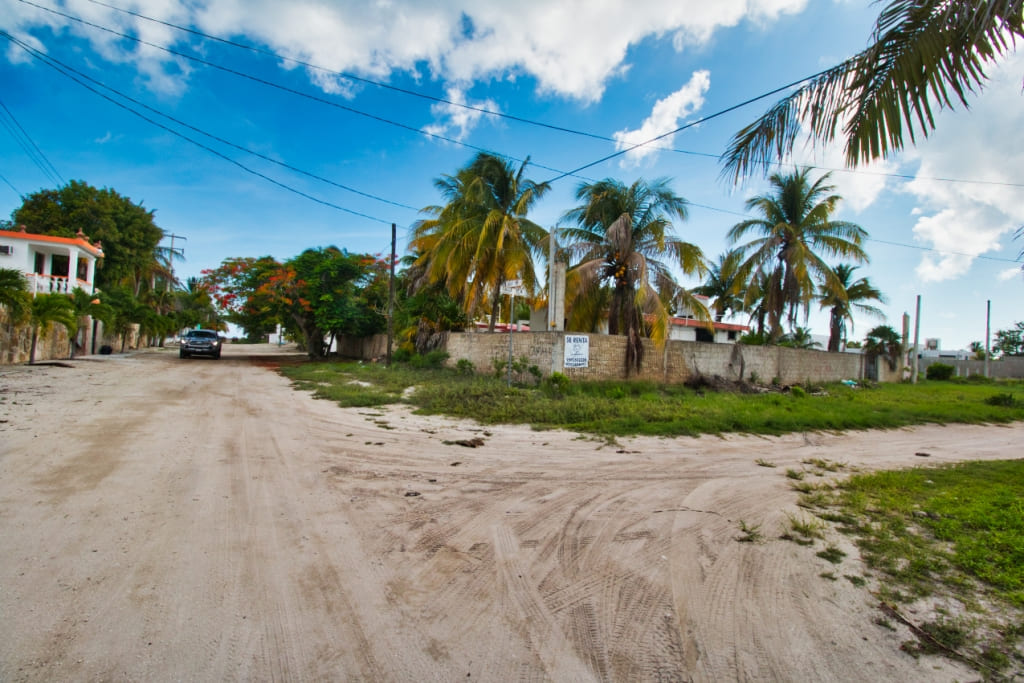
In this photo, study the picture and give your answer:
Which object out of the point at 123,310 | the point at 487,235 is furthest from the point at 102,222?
the point at 487,235

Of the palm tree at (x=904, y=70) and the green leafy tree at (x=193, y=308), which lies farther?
the green leafy tree at (x=193, y=308)

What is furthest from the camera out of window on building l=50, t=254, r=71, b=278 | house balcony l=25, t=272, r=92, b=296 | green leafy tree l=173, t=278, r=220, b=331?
green leafy tree l=173, t=278, r=220, b=331

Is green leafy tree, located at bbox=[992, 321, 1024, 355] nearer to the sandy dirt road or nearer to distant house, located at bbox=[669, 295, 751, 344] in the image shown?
distant house, located at bbox=[669, 295, 751, 344]

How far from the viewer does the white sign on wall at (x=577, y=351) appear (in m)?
13.7

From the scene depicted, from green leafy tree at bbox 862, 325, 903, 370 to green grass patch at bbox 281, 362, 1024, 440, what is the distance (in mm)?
10895

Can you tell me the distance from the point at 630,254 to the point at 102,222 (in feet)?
107

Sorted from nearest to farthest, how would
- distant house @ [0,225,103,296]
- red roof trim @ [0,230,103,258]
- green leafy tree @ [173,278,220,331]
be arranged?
distant house @ [0,225,103,296], red roof trim @ [0,230,103,258], green leafy tree @ [173,278,220,331]

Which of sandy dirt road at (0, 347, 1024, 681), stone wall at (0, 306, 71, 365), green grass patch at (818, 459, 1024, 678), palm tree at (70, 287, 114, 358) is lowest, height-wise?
sandy dirt road at (0, 347, 1024, 681)

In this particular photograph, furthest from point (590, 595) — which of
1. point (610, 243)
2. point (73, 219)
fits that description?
point (73, 219)

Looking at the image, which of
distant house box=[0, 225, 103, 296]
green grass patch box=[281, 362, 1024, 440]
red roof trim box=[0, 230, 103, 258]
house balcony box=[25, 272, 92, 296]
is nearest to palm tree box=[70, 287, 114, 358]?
house balcony box=[25, 272, 92, 296]

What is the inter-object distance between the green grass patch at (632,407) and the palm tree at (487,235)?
14.7ft

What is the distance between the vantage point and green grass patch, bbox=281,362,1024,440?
9.05 meters

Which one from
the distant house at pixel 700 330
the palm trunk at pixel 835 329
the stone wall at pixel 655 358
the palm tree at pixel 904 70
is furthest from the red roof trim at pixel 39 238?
the palm trunk at pixel 835 329

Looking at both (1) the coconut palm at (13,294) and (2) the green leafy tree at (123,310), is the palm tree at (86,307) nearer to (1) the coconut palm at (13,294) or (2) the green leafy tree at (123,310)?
(1) the coconut palm at (13,294)
